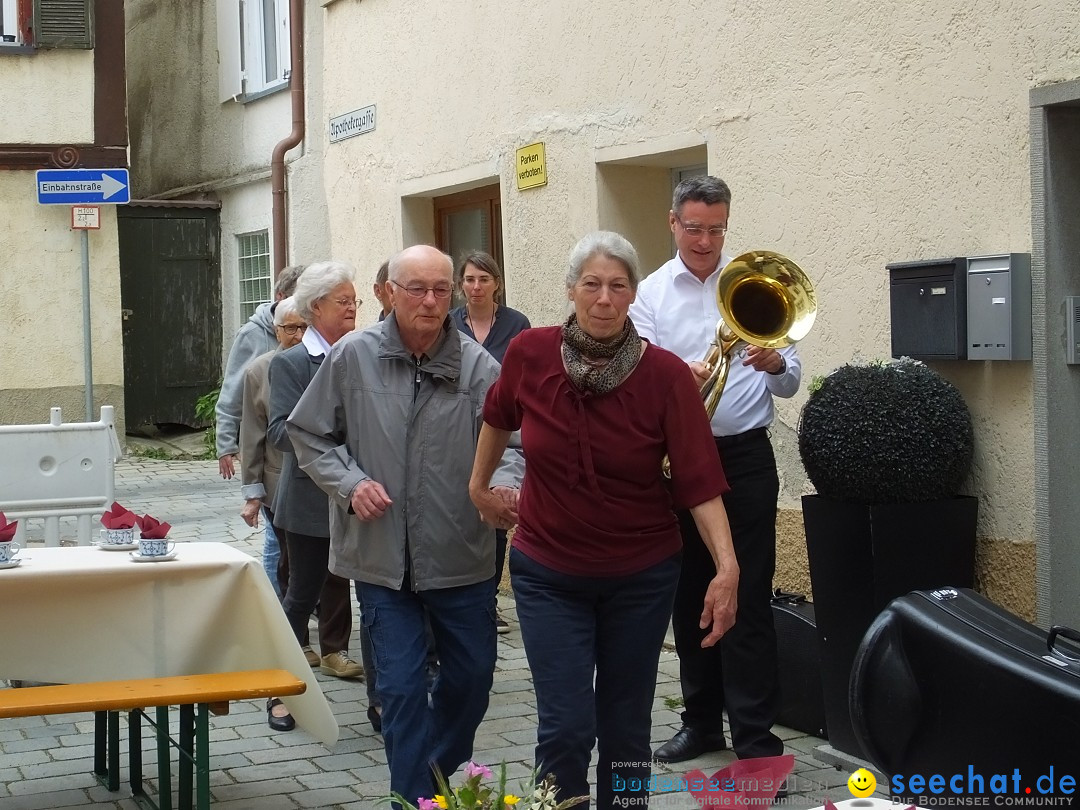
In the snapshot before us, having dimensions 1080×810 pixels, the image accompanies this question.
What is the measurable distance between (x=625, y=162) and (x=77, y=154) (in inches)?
378

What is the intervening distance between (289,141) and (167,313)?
556 cm

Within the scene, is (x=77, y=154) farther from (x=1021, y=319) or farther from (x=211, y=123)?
(x=1021, y=319)

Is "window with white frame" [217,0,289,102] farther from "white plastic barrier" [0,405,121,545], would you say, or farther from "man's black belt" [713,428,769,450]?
"man's black belt" [713,428,769,450]

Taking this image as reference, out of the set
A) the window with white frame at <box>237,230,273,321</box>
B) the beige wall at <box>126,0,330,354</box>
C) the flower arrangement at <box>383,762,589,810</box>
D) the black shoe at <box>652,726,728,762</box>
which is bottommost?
the black shoe at <box>652,726,728,762</box>

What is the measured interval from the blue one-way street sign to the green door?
5.28 m

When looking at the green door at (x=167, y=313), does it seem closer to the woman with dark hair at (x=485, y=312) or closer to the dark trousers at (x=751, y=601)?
the woman with dark hair at (x=485, y=312)

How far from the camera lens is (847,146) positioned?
6.30 metres

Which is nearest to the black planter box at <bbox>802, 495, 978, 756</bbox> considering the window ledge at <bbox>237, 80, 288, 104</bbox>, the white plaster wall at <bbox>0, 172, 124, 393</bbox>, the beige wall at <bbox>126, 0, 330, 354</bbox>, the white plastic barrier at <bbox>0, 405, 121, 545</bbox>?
the white plastic barrier at <bbox>0, 405, 121, 545</bbox>

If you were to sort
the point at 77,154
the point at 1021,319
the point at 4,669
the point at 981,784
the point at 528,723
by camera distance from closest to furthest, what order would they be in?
the point at 981,784
the point at 4,669
the point at 1021,319
the point at 528,723
the point at 77,154

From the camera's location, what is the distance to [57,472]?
7.11 metres

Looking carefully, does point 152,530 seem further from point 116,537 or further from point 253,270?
point 253,270

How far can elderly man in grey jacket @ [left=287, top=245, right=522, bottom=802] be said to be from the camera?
4.58 metres

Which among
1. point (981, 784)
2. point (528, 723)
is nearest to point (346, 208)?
point (528, 723)

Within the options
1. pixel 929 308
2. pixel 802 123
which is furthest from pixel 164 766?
pixel 802 123
